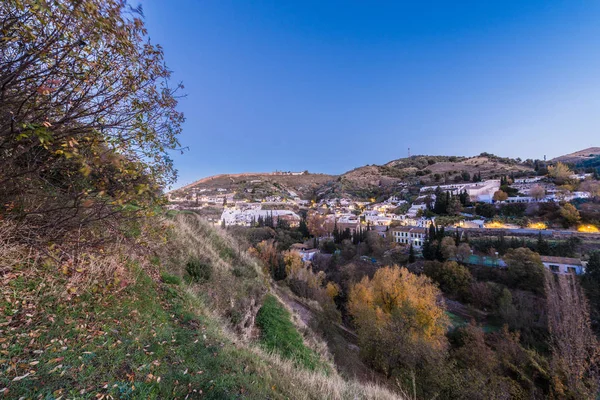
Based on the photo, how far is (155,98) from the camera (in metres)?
2.95

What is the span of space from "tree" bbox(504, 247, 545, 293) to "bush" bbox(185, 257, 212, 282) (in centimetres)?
3068

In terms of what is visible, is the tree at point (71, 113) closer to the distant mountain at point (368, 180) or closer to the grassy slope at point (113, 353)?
the grassy slope at point (113, 353)

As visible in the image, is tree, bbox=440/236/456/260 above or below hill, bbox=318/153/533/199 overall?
below

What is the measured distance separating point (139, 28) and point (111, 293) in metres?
3.38

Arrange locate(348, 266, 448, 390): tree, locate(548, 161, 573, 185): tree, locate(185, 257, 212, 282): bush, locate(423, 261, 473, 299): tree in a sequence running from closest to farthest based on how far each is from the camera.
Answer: locate(185, 257, 212, 282): bush, locate(348, 266, 448, 390): tree, locate(423, 261, 473, 299): tree, locate(548, 161, 573, 185): tree

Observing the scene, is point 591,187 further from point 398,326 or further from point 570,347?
point 398,326

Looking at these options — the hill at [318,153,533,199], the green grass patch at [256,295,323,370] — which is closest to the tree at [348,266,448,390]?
the green grass patch at [256,295,323,370]

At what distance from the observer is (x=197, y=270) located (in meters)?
6.20

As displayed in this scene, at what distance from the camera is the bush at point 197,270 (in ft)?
20.1

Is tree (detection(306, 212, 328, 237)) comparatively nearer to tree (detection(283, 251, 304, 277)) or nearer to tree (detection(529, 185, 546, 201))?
tree (detection(283, 251, 304, 277))

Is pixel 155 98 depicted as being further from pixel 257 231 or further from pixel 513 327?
pixel 257 231

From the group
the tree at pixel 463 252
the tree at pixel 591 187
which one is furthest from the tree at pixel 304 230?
the tree at pixel 591 187

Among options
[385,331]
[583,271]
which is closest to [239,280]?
[385,331]

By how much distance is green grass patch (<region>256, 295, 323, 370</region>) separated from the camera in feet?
18.7
